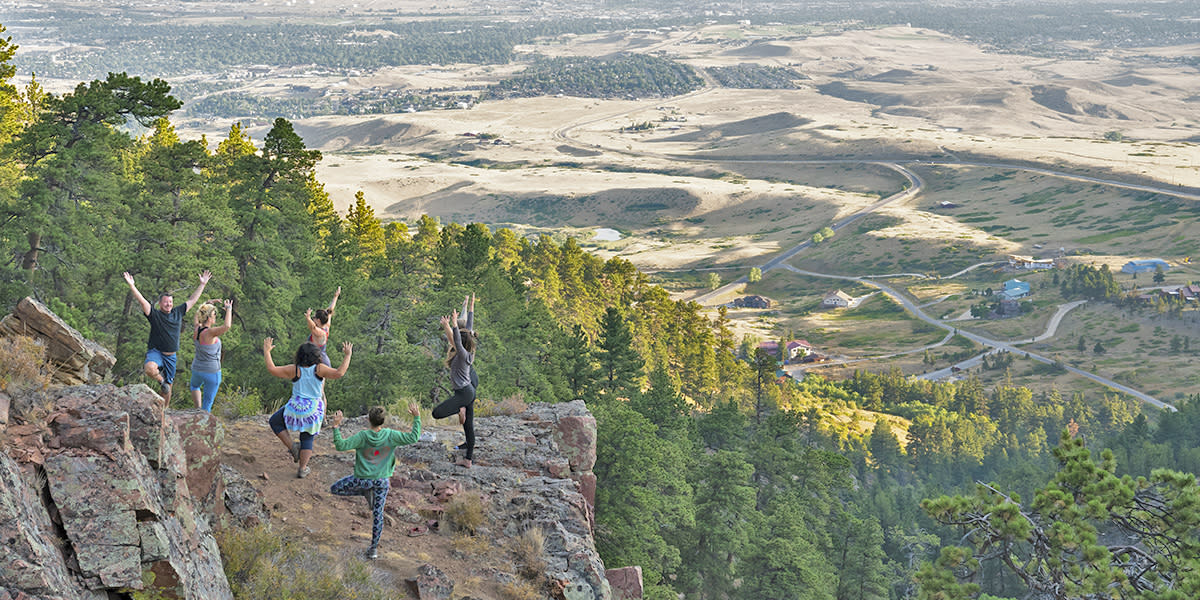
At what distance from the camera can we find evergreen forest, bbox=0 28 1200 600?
20328 millimetres

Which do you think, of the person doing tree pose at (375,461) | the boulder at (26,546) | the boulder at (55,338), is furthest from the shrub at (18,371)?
the person doing tree pose at (375,461)

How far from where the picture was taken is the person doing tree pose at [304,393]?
12711 mm

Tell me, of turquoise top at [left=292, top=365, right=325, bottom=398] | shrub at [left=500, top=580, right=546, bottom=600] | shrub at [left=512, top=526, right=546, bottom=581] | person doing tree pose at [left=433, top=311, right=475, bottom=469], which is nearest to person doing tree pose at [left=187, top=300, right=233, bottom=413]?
turquoise top at [left=292, top=365, right=325, bottom=398]

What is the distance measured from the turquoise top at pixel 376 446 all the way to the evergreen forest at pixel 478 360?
6848 mm

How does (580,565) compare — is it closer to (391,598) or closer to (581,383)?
(391,598)

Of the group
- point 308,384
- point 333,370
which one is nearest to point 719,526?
point 308,384

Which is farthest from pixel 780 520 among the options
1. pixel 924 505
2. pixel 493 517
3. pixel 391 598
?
pixel 391 598

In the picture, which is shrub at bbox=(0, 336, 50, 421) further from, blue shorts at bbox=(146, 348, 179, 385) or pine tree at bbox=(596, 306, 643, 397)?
pine tree at bbox=(596, 306, 643, 397)

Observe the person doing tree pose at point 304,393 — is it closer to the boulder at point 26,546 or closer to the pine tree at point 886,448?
the boulder at point 26,546

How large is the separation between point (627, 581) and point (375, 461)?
21.6 ft

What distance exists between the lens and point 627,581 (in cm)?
1670

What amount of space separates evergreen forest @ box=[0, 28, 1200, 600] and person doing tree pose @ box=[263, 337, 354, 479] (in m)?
4.79

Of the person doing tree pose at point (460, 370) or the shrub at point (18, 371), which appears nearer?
the shrub at point (18, 371)

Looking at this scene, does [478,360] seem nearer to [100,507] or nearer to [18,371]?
[18,371]
